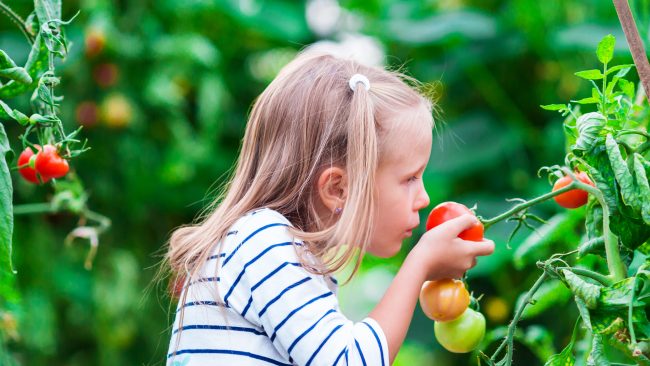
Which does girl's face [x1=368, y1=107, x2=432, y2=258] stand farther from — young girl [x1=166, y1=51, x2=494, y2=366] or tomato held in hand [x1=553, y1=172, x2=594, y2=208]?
tomato held in hand [x1=553, y1=172, x2=594, y2=208]

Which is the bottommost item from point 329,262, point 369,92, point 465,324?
point 465,324

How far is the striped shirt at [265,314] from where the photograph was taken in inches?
32.7

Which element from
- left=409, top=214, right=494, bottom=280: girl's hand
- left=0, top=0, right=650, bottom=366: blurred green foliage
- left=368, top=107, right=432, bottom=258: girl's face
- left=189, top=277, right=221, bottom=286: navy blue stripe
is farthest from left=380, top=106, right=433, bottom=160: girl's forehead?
left=0, top=0, right=650, bottom=366: blurred green foliage

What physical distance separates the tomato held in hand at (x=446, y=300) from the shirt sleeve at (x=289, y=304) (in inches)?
3.2

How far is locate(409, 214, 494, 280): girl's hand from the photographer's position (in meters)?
0.88

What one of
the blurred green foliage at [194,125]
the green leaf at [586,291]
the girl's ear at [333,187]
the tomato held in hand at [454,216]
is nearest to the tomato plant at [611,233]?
the green leaf at [586,291]

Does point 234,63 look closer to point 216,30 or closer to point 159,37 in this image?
point 216,30

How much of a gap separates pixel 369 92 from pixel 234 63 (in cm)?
205

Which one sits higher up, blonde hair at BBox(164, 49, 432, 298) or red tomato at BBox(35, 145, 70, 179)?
red tomato at BBox(35, 145, 70, 179)

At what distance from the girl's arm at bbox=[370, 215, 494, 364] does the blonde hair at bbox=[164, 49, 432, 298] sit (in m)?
0.07

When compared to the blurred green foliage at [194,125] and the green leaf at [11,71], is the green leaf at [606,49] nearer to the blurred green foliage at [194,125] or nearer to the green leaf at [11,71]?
the green leaf at [11,71]

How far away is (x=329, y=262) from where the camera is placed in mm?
917

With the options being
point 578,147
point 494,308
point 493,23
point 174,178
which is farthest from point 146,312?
point 578,147

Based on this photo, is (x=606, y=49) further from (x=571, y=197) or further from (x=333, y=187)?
(x=333, y=187)
